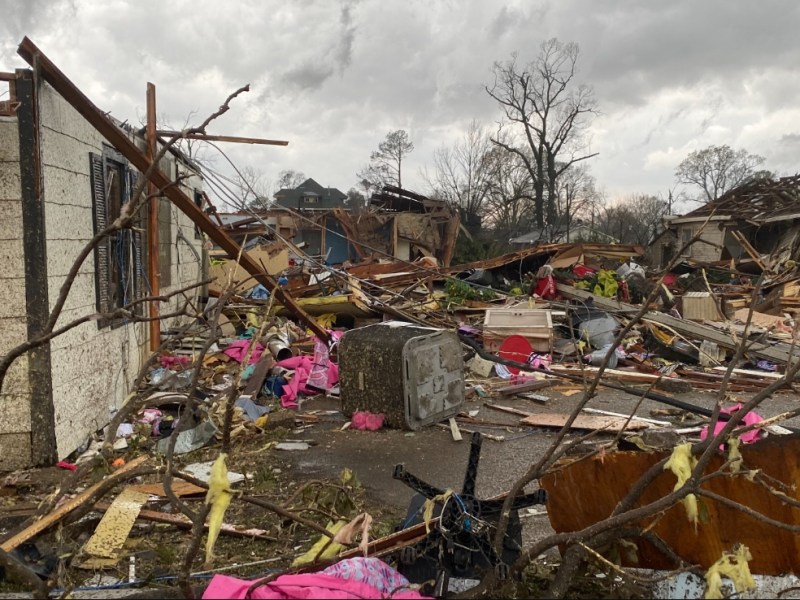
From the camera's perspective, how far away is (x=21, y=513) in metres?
4.51

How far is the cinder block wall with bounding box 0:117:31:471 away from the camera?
199 inches

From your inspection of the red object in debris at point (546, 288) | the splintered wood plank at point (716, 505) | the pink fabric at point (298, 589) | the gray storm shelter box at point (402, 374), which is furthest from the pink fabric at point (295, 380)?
the red object in debris at point (546, 288)

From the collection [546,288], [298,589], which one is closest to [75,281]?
[298,589]

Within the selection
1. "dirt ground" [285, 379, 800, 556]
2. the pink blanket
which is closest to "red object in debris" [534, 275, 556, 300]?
"dirt ground" [285, 379, 800, 556]

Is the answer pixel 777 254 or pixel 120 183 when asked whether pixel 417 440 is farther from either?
pixel 777 254

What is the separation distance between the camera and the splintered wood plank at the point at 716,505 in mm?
2383

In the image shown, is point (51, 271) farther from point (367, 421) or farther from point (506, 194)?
point (506, 194)

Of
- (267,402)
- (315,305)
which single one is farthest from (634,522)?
(315,305)

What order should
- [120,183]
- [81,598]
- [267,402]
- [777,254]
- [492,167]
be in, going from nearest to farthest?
[81,598] < [120,183] < [267,402] < [777,254] < [492,167]

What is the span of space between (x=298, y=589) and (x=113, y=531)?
245cm

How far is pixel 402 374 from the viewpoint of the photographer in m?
6.63

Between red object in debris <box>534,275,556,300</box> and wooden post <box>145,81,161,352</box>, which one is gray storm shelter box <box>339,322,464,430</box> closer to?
wooden post <box>145,81,161,352</box>

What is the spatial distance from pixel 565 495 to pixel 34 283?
455 centimetres

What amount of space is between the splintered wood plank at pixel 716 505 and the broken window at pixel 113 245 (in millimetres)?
4905
